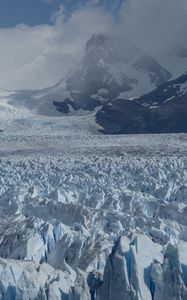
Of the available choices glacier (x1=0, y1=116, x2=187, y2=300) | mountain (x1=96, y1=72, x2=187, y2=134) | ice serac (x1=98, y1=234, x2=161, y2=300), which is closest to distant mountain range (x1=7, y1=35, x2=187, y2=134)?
mountain (x1=96, y1=72, x2=187, y2=134)

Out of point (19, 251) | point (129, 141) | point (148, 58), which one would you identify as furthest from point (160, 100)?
point (19, 251)

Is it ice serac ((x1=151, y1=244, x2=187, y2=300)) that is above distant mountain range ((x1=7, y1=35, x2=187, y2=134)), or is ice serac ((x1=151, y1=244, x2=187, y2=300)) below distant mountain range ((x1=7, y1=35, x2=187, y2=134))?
below

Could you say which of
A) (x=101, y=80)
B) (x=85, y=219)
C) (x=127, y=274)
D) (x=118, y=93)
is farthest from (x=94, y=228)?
(x=101, y=80)

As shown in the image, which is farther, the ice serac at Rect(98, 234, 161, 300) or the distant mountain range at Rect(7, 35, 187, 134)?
the distant mountain range at Rect(7, 35, 187, 134)

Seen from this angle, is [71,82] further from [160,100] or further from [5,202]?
[5,202]

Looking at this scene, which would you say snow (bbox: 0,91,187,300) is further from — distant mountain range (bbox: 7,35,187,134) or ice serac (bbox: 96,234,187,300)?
distant mountain range (bbox: 7,35,187,134)

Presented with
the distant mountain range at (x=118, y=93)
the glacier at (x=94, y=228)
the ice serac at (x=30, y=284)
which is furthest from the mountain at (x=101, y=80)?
the ice serac at (x=30, y=284)

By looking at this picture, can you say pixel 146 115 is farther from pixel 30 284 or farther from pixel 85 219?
pixel 30 284
